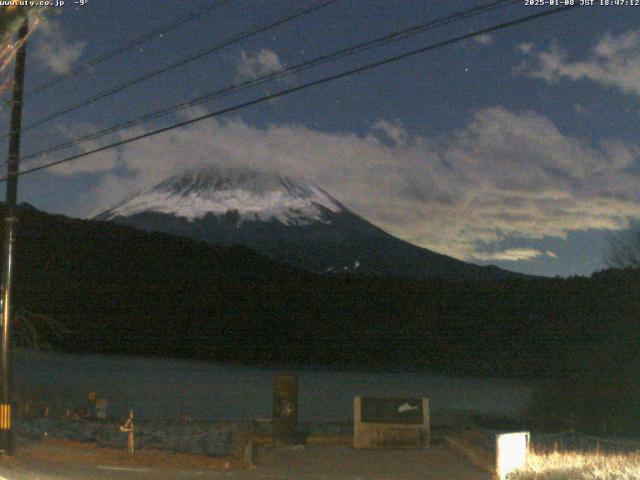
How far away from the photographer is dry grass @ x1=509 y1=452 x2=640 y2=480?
1204 centimetres

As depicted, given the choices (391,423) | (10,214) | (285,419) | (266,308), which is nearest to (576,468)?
(391,423)

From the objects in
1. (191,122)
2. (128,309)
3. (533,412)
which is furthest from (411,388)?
(191,122)

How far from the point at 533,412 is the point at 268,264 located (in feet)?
198

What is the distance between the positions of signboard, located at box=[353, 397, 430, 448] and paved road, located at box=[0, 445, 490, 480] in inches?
16.9

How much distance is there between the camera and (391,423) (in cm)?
1798

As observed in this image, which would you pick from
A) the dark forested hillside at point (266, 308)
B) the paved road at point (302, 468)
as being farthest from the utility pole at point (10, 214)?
the dark forested hillside at point (266, 308)

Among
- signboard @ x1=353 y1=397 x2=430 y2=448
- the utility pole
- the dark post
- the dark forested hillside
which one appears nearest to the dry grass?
signboard @ x1=353 y1=397 x2=430 y2=448

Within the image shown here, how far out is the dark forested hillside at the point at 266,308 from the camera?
54938mm

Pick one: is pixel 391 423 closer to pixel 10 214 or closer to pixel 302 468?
pixel 302 468

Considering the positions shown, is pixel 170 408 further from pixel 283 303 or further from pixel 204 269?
pixel 204 269

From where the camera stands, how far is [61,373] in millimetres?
51812

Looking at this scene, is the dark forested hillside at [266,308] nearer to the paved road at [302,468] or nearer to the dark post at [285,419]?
the dark post at [285,419]

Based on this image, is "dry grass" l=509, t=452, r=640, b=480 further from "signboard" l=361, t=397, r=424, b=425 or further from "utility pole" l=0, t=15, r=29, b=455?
"utility pole" l=0, t=15, r=29, b=455

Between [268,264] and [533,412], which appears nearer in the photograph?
[533,412]
